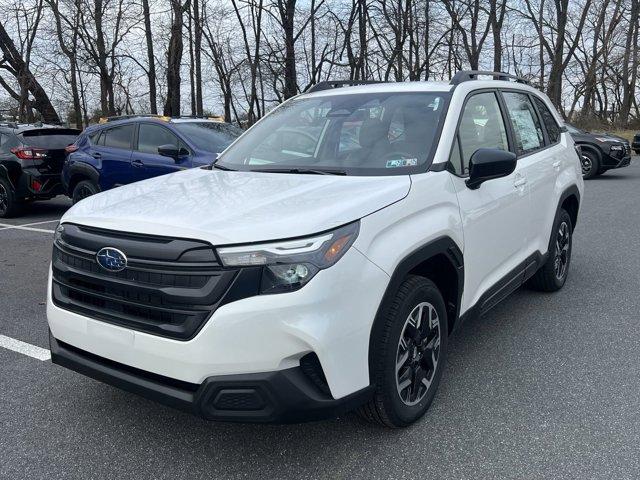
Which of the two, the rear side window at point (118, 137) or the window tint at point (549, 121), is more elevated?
the window tint at point (549, 121)

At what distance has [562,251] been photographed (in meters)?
5.18

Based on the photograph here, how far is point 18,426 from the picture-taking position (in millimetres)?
3055

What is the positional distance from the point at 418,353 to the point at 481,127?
1.62m

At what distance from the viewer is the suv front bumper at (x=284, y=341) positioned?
2270 millimetres

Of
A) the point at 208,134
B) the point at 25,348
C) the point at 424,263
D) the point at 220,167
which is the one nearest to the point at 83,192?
the point at 208,134

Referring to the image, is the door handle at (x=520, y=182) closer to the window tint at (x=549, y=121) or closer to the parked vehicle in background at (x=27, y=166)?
the window tint at (x=549, y=121)

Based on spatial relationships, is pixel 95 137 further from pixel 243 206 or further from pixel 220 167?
pixel 243 206

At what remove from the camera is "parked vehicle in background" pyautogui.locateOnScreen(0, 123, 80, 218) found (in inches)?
399

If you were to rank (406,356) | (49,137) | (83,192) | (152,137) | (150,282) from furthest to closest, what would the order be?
(49,137) → (83,192) → (152,137) → (406,356) → (150,282)

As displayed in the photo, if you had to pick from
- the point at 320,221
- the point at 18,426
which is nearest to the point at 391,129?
the point at 320,221

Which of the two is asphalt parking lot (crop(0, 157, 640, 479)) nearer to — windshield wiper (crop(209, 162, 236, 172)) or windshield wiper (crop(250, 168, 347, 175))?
windshield wiper (crop(250, 168, 347, 175))

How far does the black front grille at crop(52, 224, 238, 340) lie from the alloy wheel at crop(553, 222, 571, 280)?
3554 millimetres

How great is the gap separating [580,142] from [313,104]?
11.8 m

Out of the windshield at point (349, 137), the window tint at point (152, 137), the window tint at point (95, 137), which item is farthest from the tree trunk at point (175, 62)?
the windshield at point (349, 137)
